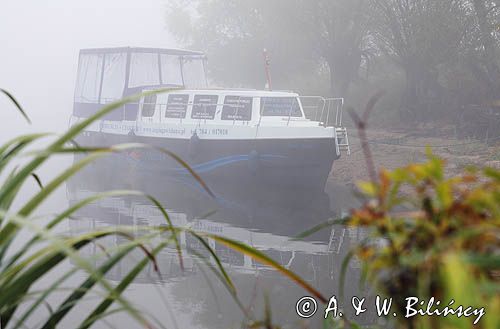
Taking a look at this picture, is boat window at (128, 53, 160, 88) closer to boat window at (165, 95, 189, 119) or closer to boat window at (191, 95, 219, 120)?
boat window at (165, 95, 189, 119)

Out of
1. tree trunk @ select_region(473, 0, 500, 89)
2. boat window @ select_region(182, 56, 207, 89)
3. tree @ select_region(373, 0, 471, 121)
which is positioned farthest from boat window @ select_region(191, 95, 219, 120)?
tree trunk @ select_region(473, 0, 500, 89)

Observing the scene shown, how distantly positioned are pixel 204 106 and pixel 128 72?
159 inches

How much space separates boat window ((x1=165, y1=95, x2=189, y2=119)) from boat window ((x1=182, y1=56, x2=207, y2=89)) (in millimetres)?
3701

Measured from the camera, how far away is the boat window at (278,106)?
54.1 feet

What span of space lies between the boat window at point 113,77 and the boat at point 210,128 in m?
0.03

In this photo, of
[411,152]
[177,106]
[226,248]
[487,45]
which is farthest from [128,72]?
[226,248]

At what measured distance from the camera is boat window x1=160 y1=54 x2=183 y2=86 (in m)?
21.3

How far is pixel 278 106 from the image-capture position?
1666 cm

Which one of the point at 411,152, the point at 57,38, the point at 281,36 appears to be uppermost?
the point at 57,38

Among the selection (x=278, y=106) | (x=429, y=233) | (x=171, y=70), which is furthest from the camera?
(x=171, y=70)

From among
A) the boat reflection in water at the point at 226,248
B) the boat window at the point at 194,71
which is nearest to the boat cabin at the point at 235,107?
the boat reflection in water at the point at 226,248

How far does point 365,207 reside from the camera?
1251 mm

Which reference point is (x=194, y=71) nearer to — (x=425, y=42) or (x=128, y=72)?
(x=128, y=72)

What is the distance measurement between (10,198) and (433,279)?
44.4 inches
